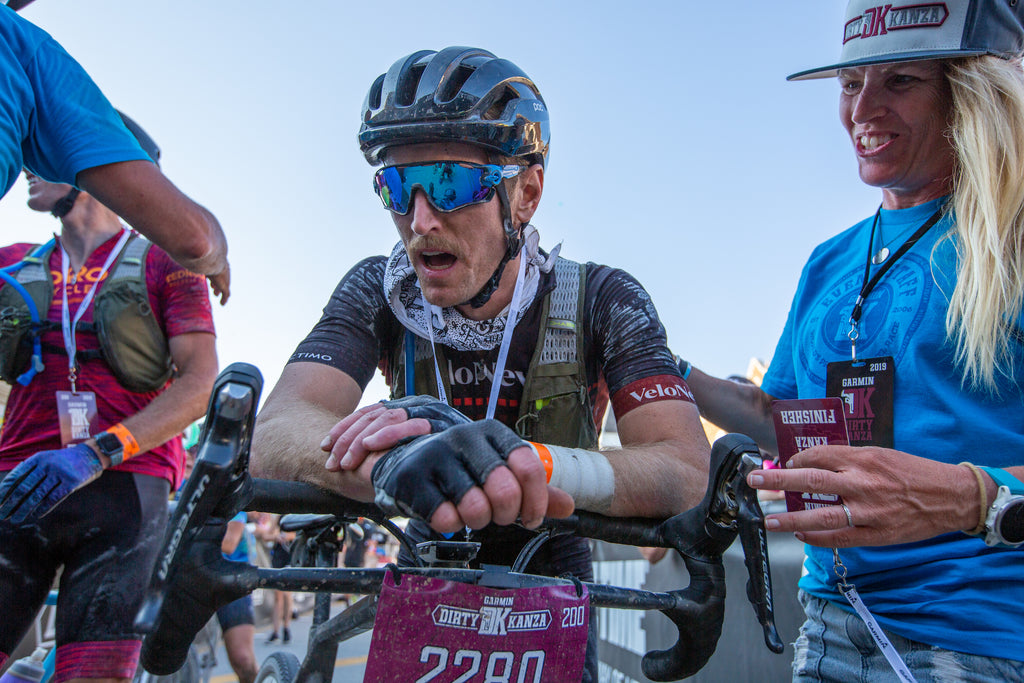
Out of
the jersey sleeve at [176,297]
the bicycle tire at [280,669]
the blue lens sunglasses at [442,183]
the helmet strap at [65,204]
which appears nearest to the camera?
the blue lens sunglasses at [442,183]

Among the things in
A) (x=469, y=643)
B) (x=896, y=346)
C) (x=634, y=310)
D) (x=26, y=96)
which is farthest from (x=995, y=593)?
(x=26, y=96)

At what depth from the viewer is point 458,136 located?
2297 millimetres

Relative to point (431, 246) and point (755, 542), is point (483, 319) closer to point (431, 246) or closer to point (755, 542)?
point (431, 246)

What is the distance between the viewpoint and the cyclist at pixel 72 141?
6.77 feet

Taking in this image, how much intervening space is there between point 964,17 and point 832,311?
0.96 m

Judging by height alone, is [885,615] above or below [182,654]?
above

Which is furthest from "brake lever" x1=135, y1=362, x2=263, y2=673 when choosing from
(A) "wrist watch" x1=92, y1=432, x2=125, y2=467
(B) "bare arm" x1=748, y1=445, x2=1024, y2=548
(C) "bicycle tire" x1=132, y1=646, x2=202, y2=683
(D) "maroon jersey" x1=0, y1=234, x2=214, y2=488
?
(C) "bicycle tire" x1=132, y1=646, x2=202, y2=683

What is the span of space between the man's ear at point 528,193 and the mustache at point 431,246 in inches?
12.4

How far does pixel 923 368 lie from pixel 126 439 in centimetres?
322

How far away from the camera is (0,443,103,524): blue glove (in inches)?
108

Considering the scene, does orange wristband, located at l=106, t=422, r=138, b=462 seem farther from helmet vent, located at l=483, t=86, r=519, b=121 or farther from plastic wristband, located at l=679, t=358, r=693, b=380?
plastic wristband, located at l=679, t=358, r=693, b=380

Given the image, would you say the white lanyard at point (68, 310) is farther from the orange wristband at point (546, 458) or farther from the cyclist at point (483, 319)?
the orange wristband at point (546, 458)

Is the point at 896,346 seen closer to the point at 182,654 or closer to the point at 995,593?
the point at 995,593

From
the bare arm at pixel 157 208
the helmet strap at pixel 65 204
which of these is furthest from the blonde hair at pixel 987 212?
the helmet strap at pixel 65 204
